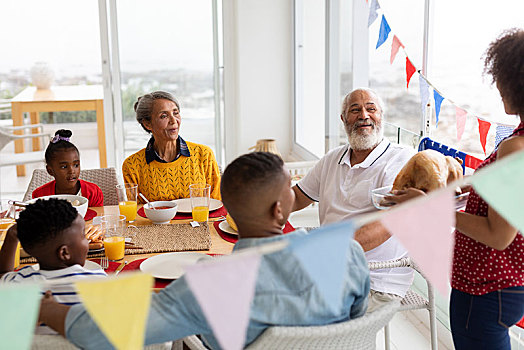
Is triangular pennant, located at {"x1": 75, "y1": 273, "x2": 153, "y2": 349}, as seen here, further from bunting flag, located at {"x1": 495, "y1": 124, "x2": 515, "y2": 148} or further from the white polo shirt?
bunting flag, located at {"x1": 495, "y1": 124, "x2": 515, "y2": 148}

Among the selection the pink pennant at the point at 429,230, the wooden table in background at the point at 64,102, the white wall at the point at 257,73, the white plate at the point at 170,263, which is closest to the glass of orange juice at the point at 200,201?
the white plate at the point at 170,263

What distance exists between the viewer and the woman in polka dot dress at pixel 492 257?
1.40m

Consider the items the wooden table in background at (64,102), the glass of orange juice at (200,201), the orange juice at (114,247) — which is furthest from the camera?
the wooden table in background at (64,102)

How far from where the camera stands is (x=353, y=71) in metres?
3.86

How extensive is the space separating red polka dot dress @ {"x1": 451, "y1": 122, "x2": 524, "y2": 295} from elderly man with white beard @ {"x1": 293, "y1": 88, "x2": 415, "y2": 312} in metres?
0.51

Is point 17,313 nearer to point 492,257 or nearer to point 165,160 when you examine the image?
point 492,257

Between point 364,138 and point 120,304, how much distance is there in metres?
1.49

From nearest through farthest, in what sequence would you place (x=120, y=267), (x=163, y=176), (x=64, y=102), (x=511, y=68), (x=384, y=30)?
(x=511, y=68) < (x=120, y=267) < (x=163, y=176) < (x=384, y=30) < (x=64, y=102)

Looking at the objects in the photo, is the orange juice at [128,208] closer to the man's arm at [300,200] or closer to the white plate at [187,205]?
the white plate at [187,205]

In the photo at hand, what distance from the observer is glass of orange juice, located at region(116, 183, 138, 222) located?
2223mm

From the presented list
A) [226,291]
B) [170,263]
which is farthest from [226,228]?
[226,291]

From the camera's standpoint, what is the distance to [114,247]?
1.85 meters

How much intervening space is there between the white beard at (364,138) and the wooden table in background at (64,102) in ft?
11.1

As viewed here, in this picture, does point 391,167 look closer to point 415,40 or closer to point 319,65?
point 415,40
